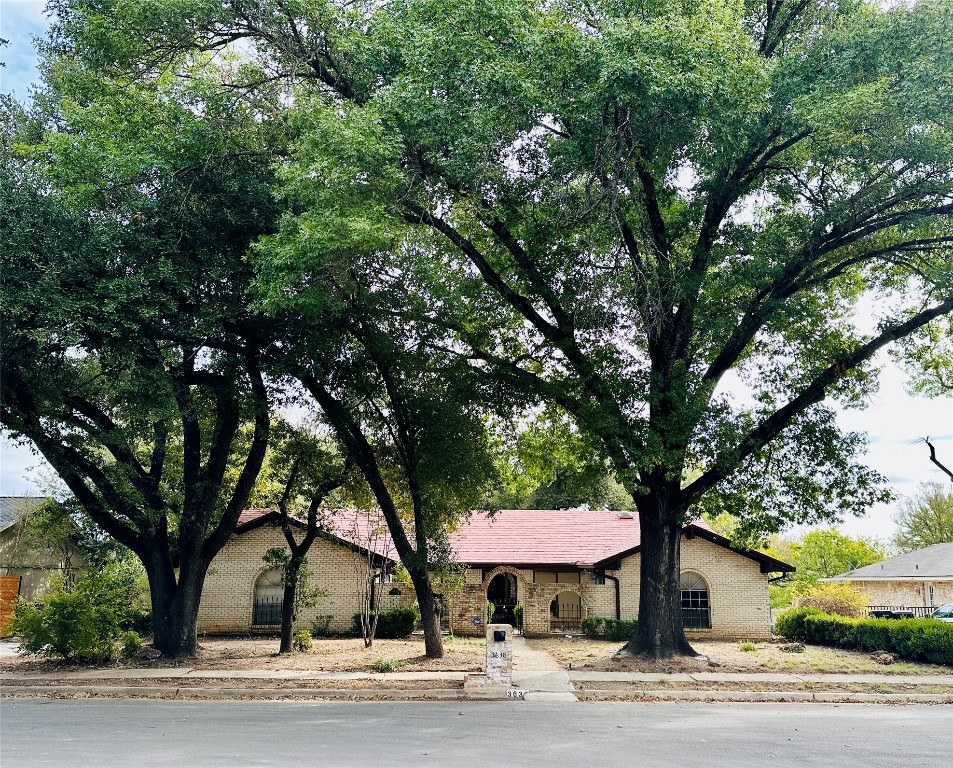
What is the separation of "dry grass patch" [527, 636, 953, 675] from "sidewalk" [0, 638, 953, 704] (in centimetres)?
66

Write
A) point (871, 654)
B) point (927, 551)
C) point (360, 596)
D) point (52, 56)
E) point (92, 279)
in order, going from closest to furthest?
point (92, 279) → point (52, 56) → point (871, 654) → point (360, 596) → point (927, 551)

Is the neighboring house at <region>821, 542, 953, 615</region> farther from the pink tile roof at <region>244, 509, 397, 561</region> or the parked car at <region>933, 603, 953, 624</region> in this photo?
the pink tile roof at <region>244, 509, 397, 561</region>

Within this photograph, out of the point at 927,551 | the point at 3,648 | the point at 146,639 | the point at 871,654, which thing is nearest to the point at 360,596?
the point at 146,639

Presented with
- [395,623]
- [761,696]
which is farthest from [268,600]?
[761,696]

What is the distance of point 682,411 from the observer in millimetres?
15930

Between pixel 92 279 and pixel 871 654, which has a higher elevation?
pixel 92 279

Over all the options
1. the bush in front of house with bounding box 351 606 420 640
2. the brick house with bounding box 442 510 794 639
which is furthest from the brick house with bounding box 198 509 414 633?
the brick house with bounding box 442 510 794 639

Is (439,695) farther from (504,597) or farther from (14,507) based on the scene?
(14,507)

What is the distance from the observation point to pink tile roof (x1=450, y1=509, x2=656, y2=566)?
29688mm

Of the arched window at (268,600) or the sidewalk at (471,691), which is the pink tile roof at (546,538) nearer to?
the arched window at (268,600)

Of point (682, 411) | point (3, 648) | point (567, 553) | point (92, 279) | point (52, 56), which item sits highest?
point (52, 56)

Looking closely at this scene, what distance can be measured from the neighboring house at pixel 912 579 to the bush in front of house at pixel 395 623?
20.6 metres

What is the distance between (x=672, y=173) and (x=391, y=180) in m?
6.54

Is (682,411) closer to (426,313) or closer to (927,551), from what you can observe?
(426,313)
